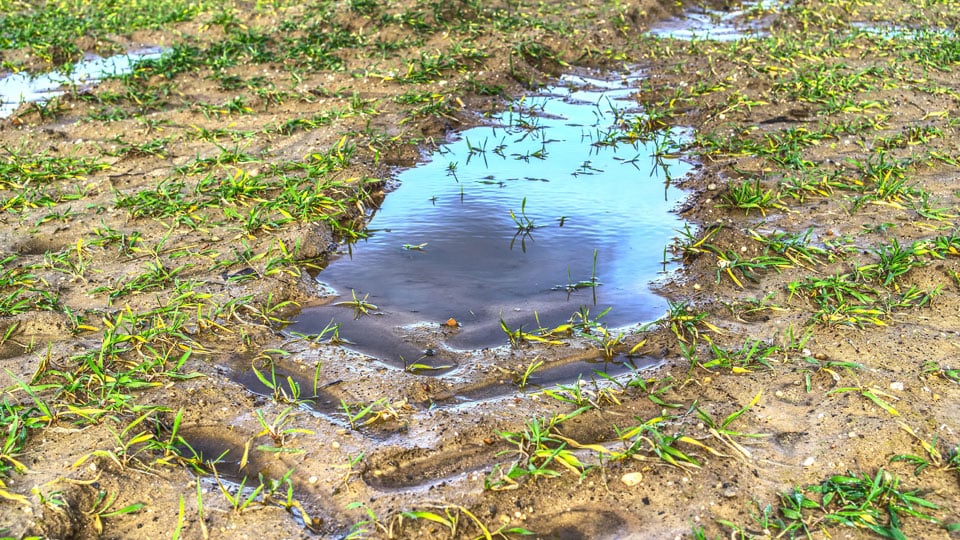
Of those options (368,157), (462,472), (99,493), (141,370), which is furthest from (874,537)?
(368,157)

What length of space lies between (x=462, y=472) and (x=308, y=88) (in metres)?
5.28

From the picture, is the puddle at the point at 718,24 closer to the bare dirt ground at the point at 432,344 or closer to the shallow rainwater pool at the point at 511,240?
the bare dirt ground at the point at 432,344

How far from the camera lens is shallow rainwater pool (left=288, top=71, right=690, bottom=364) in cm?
418

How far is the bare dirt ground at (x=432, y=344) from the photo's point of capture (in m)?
2.83

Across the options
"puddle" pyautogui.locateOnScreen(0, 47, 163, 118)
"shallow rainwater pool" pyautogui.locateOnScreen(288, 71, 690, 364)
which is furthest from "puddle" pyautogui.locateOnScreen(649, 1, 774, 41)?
"puddle" pyautogui.locateOnScreen(0, 47, 163, 118)

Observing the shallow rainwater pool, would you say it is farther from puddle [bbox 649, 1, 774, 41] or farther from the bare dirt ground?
puddle [bbox 649, 1, 774, 41]

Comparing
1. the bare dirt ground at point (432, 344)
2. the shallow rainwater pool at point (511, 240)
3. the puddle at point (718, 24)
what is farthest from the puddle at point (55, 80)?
the puddle at point (718, 24)

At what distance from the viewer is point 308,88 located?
7.48 metres

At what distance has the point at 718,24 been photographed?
1104cm

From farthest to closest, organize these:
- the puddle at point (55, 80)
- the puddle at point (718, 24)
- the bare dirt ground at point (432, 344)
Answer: the puddle at point (718, 24), the puddle at point (55, 80), the bare dirt ground at point (432, 344)

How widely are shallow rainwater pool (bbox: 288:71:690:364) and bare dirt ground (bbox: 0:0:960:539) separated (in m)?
0.17

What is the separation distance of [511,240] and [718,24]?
7.40 m

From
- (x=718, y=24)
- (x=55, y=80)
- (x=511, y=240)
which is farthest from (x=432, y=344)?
(x=718, y=24)

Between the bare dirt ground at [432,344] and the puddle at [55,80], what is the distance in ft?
1.82
